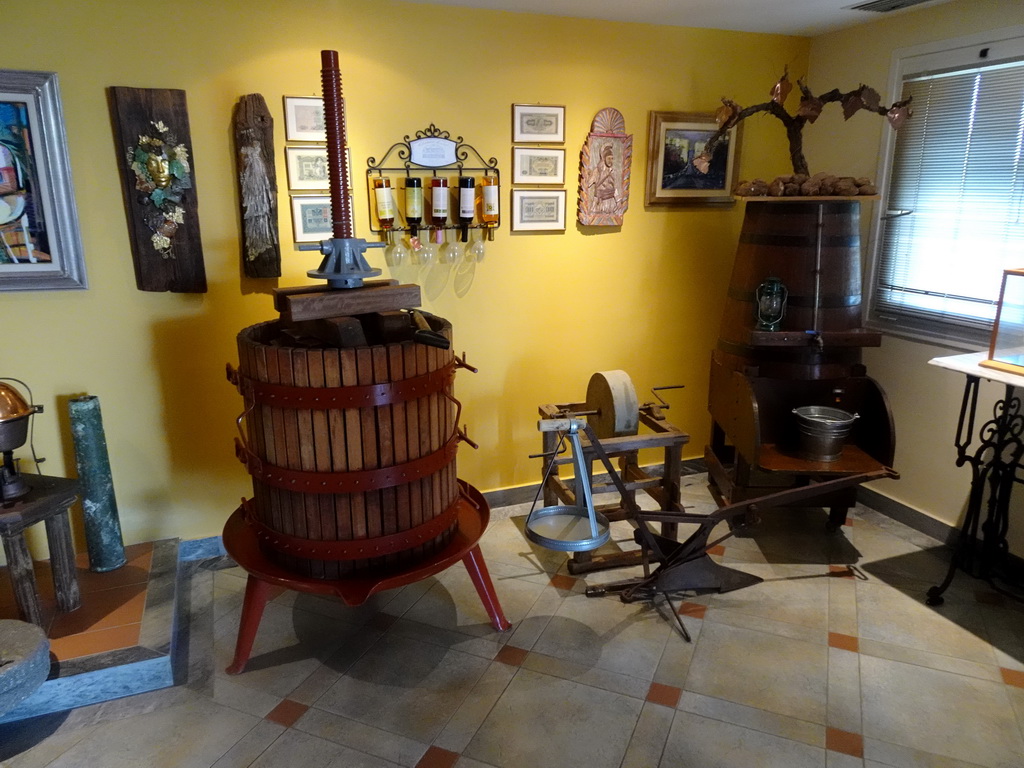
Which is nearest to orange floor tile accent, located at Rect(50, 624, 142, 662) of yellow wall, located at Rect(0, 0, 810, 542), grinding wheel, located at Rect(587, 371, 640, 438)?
yellow wall, located at Rect(0, 0, 810, 542)

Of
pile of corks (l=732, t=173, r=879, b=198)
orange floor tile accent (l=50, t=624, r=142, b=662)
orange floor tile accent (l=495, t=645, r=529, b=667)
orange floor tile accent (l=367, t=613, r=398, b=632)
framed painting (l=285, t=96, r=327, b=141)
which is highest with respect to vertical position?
framed painting (l=285, t=96, r=327, b=141)

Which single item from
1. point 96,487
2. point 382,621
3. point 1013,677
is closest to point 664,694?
point 382,621

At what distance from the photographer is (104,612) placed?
2754 mm

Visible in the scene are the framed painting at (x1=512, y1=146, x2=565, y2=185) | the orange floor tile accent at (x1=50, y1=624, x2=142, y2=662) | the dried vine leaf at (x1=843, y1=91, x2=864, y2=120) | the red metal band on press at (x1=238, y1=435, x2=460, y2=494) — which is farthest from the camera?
the framed painting at (x1=512, y1=146, x2=565, y2=185)

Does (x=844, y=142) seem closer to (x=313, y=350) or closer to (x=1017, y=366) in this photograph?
(x=1017, y=366)

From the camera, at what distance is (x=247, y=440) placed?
261cm

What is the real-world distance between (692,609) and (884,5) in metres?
3.07

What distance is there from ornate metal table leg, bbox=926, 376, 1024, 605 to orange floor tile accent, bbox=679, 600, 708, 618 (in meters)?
1.01

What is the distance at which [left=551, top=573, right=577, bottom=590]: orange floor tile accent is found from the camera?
322cm

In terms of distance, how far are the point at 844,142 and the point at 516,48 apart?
1966 mm

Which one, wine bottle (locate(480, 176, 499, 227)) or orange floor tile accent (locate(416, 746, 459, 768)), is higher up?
wine bottle (locate(480, 176, 499, 227))

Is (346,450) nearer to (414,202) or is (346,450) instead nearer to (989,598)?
(414,202)

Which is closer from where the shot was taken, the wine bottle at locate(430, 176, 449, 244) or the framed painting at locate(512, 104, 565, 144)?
the wine bottle at locate(430, 176, 449, 244)

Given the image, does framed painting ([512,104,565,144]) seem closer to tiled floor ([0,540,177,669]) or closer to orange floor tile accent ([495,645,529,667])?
orange floor tile accent ([495,645,529,667])
